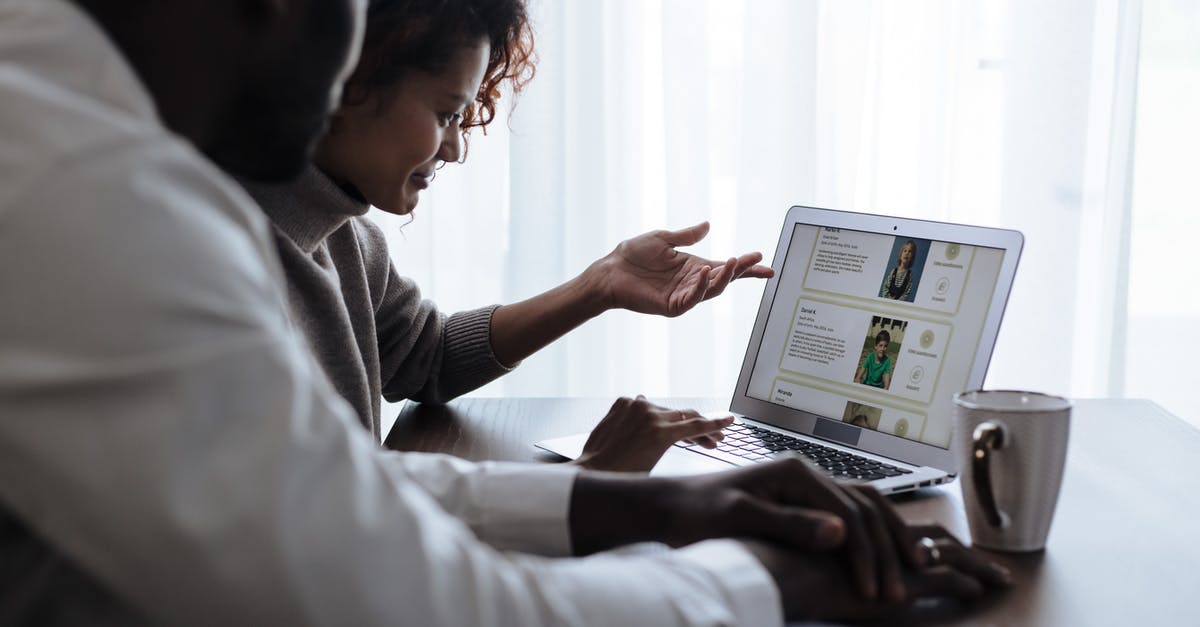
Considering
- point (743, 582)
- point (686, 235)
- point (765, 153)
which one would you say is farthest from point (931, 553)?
point (765, 153)

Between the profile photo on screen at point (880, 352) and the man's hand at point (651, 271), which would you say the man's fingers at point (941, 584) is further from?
the man's hand at point (651, 271)

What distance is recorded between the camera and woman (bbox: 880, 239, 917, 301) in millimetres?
1107

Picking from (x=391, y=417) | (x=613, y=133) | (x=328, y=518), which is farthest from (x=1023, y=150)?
(x=328, y=518)

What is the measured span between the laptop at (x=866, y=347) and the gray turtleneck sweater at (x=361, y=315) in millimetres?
278

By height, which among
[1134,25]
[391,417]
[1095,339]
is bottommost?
[391,417]

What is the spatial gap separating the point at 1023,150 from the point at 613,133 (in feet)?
3.20

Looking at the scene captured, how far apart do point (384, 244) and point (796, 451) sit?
653 millimetres

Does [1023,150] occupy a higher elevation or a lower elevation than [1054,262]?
higher

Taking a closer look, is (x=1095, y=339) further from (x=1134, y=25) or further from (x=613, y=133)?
(x=613, y=133)

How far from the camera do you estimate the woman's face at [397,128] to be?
3.98 ft

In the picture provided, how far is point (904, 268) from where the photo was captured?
3.66 ft

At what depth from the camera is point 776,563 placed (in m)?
0.69

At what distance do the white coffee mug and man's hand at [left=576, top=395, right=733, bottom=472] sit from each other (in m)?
0.31

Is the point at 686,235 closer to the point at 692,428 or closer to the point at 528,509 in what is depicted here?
the point at 692,428
